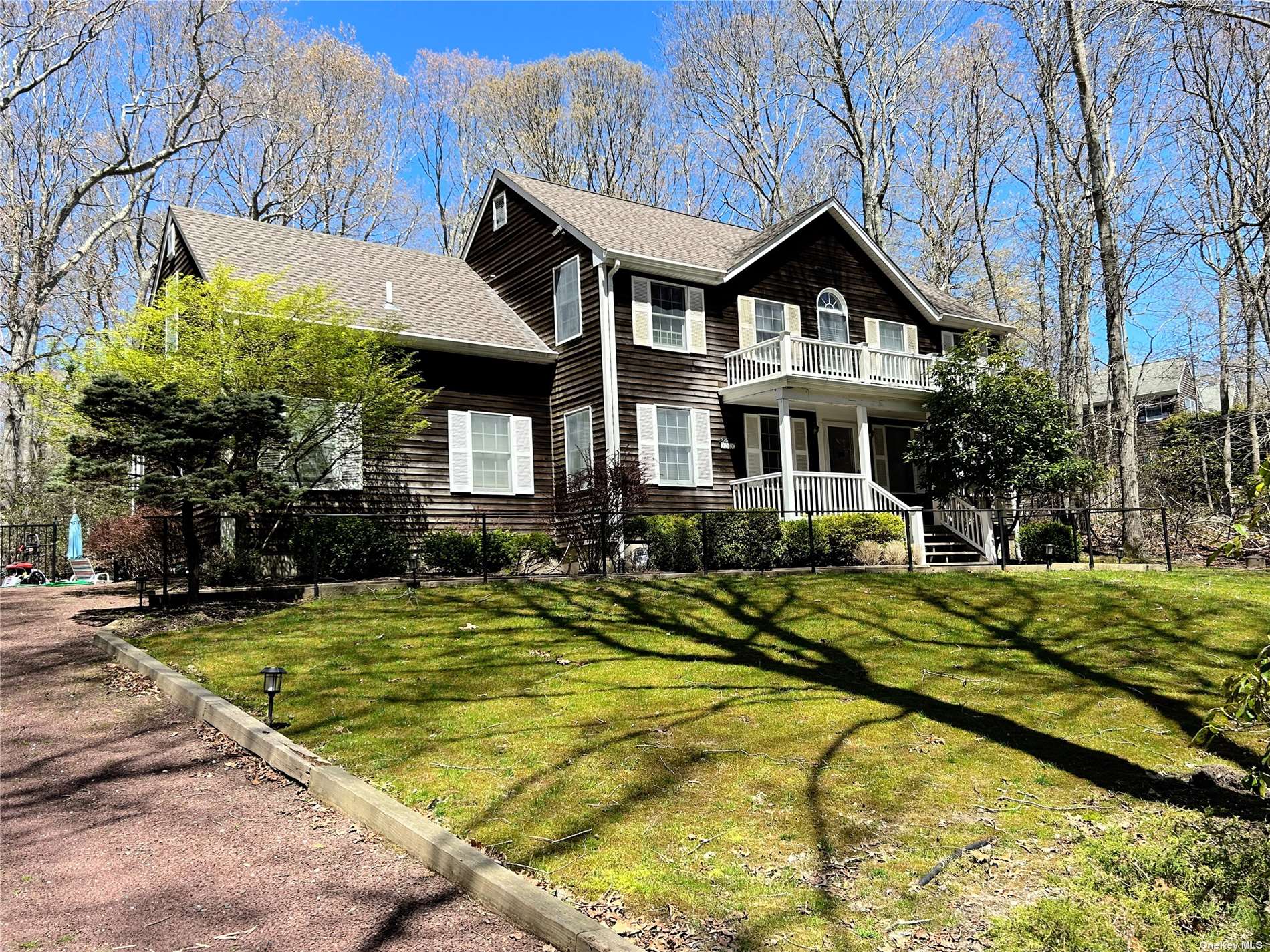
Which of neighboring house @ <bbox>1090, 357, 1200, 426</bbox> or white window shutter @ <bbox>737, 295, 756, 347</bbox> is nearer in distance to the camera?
white window shutter @ <bbox>737, 295, 756, 347</bbox>

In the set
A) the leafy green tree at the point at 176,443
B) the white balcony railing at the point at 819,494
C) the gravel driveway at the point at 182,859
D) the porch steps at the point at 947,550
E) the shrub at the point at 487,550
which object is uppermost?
the leafy green tree at the point at 176,443

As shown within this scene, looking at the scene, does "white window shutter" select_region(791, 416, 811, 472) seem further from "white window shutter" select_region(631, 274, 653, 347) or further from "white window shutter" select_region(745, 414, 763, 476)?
"white window shutter" select_region(631, 274, 653, 347)

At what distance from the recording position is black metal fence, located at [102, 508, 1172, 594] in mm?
14156

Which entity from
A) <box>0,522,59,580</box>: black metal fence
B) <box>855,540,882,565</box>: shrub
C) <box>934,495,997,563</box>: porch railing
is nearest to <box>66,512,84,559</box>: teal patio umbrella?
<box>0,522,59,580</box>: black metal fence

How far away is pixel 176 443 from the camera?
10.8 meters

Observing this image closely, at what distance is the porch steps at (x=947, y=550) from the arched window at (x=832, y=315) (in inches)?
207

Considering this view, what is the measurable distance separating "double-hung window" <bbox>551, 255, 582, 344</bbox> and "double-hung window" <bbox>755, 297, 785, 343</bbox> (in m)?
4.32

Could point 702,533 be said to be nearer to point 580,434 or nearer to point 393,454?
point 580,434

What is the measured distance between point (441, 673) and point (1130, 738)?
18.8ft

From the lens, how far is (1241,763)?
6.04 metres

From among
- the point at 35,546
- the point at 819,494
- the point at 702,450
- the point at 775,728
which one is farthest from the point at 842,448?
the point at 35,546

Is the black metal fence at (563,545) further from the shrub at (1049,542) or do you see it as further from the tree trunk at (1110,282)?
the tree trunk at (1110,282)

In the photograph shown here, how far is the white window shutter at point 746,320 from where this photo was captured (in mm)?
19906

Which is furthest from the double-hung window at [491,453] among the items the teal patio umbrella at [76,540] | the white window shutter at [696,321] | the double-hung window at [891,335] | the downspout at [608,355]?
the teal patio umbrella at [76,540]
